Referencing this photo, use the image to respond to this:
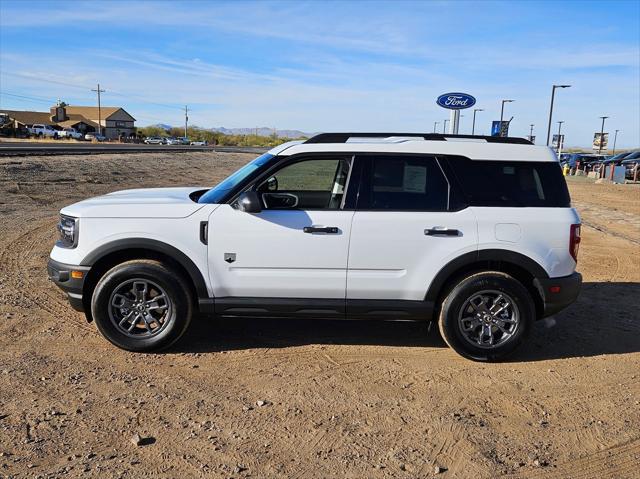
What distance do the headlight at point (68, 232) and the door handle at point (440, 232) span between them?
3.00m

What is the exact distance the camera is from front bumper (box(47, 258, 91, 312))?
4891mm

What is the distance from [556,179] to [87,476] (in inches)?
165

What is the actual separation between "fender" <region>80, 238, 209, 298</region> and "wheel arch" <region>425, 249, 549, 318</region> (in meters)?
1.96

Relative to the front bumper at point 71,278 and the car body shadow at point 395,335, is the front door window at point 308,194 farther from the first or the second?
the front bumper at point 71,278

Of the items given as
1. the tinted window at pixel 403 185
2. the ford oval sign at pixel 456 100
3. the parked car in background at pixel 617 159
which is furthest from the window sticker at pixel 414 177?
the parked car in background at pixel 617 159

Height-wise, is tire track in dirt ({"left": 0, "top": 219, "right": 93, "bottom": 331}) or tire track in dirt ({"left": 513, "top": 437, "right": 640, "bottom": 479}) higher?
tire track in dirt ({"left": 0, "top": 219, "right": 93, "bottom": 331})

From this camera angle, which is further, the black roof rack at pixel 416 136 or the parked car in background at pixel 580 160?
the parked car in background at pixel 580 160

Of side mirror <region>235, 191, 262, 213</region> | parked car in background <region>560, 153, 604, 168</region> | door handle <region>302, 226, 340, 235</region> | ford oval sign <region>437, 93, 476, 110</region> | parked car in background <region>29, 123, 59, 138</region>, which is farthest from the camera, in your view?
parked car in background <region>29, 123, 59, 138</region>

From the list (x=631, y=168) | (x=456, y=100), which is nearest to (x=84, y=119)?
(x=631, y=168)

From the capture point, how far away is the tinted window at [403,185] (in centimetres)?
493

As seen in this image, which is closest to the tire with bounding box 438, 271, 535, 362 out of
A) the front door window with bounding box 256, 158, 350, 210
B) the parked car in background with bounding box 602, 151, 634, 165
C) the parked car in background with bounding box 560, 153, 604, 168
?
the front door window with bounding box 256, 158, 350, 210

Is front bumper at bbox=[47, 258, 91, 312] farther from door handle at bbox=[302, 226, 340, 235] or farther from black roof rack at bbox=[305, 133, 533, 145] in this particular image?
black roof rack at bbox=[305, 133, 533, 145]

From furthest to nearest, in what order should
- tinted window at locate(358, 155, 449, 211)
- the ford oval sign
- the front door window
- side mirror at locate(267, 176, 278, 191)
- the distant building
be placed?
the distant building < the ford oval sign < side mirror at locate(267, 176, 278, 191) < the front door window < tinted window at locate(358, 155, 449, 211)

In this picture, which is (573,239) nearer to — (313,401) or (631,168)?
(313,401)
